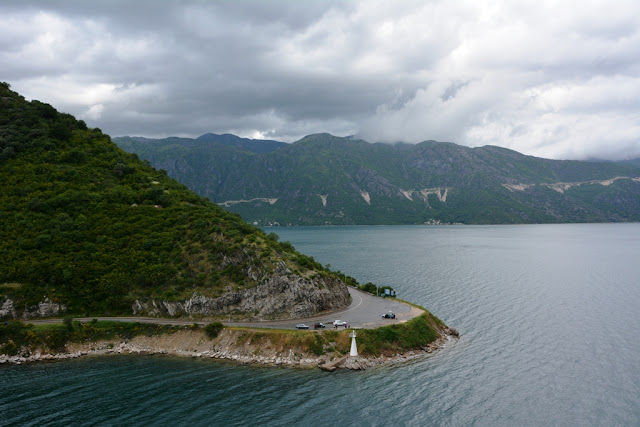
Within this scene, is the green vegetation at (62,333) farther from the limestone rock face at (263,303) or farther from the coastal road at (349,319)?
the limestone rock face at (263,303)

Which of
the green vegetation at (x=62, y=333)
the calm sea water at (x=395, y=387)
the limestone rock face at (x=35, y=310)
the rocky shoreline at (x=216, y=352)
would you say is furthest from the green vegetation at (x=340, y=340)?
the limestone rock face at (x=35, y=310)

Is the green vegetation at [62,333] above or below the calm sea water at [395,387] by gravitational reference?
above

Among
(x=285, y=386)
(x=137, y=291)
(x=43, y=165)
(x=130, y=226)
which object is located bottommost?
(x=285, y=386)

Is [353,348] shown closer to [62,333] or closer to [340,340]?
[340,340]

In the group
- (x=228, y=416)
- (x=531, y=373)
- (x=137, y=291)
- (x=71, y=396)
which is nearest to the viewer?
(x=228, y=416)

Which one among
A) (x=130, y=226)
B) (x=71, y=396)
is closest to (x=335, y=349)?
(x=71, y=396)

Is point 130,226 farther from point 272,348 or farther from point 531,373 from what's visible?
point 531,373
